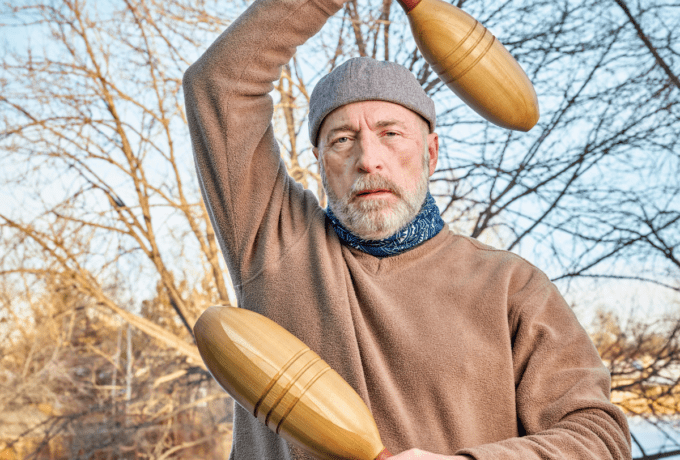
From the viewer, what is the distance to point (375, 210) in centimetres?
143

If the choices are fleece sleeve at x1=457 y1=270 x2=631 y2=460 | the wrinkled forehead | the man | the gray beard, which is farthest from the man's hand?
the wrinkled forehead

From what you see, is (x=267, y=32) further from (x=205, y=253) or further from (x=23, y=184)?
(x=23, y=184)

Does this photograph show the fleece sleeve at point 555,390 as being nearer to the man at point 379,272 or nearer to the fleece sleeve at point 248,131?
the man at point 379,272

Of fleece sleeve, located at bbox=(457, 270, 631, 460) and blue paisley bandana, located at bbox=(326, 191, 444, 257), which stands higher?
blue paisley bandana, located at bbox=(326, 191, 444, 257)

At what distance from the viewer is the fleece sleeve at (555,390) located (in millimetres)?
1121

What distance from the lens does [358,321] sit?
4.57 ft

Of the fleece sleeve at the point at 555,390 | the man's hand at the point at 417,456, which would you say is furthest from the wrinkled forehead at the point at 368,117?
the man's hand at the point at 417,456

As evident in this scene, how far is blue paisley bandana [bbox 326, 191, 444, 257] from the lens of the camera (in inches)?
59.3

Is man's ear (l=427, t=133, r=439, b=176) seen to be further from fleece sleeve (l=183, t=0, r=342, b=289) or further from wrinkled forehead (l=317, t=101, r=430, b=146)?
fleece sleeve (l=183, t=0, r=342, b=289)

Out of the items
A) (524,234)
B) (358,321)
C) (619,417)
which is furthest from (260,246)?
(524,234)

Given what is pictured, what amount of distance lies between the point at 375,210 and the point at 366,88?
12.1 inches

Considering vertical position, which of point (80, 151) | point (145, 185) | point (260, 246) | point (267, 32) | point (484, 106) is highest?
point (80, 151)

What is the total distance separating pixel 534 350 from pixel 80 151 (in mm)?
4239

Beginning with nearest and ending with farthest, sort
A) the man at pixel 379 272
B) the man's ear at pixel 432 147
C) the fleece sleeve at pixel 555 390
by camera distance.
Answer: the fleece sleeve at pixel 555 390, the man at pixel 379 272, the man's ear at pixel 432 147
